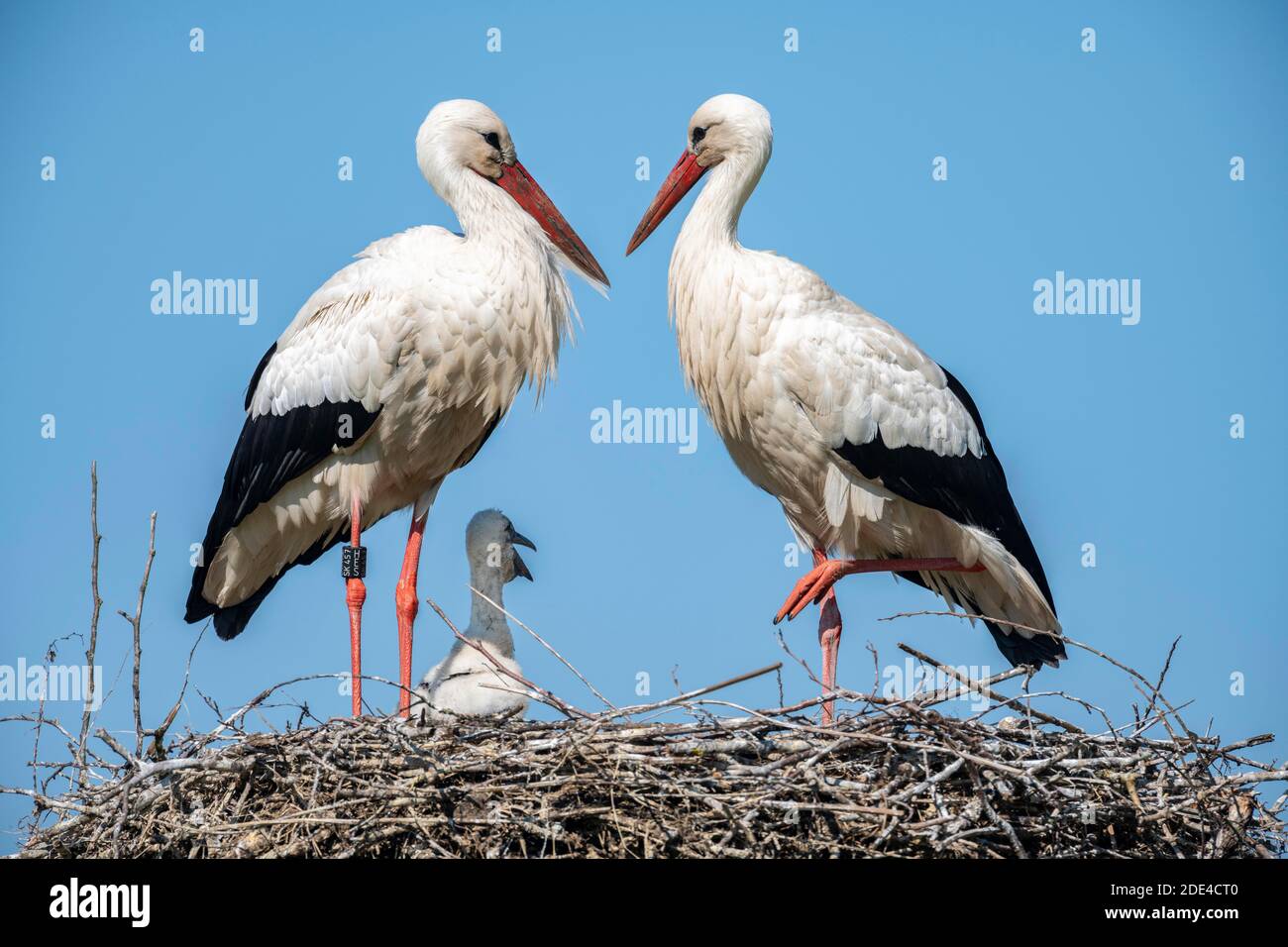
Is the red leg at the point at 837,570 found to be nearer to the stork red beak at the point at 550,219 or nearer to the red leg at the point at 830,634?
the red leg at the point at 830,634

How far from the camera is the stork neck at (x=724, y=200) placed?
6.49m

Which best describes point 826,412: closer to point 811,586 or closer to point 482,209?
point 811,586

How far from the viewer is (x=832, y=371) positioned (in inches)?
247

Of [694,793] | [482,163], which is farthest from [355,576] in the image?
[694,793]

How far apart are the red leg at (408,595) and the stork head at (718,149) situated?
138cm

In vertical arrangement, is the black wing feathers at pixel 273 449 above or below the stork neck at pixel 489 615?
above

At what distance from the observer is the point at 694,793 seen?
4523 mm

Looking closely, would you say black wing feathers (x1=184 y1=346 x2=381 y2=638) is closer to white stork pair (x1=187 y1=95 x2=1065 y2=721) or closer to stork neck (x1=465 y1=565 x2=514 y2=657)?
white stork pair (x1=187 y1=95 x2=1065 y2=721)

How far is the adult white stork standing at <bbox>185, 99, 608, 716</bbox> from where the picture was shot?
6.24 meters

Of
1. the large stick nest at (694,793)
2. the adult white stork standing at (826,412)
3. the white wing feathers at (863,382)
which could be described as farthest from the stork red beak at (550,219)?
the large stick nest at (694,793)

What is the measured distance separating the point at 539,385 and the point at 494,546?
2.19 ft
